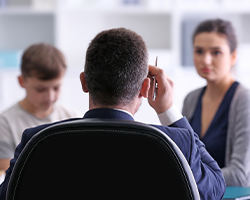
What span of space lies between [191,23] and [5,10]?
1.83 meters

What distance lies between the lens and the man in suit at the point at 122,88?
863mm

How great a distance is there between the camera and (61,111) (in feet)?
6.45

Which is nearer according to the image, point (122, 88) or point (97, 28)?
point (122, 88)

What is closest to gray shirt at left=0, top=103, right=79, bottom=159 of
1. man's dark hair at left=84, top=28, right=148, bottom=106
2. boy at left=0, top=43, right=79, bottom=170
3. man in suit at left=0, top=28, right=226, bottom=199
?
boy at left=0, top=43, right=79, bottom=170

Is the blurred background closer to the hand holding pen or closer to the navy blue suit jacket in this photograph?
the hand holding pen

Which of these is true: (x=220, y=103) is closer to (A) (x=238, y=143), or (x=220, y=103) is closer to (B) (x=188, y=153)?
(A) (x=238, y=143)

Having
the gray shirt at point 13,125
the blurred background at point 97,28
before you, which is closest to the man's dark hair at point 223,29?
the gray shirt at point 13,125

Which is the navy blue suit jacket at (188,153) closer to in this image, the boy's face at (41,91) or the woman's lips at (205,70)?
the boy's face at (41,91)

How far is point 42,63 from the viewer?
5.81 ft

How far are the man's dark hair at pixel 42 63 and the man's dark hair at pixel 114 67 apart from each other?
888 mm

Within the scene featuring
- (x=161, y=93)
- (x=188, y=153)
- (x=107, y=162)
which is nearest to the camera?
(x=107, y=162)

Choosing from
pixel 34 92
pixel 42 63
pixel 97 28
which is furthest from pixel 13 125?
pixel 97 28

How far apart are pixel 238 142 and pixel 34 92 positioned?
105cm

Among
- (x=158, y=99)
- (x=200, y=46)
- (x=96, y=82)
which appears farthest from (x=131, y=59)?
(x=200, y=46)
